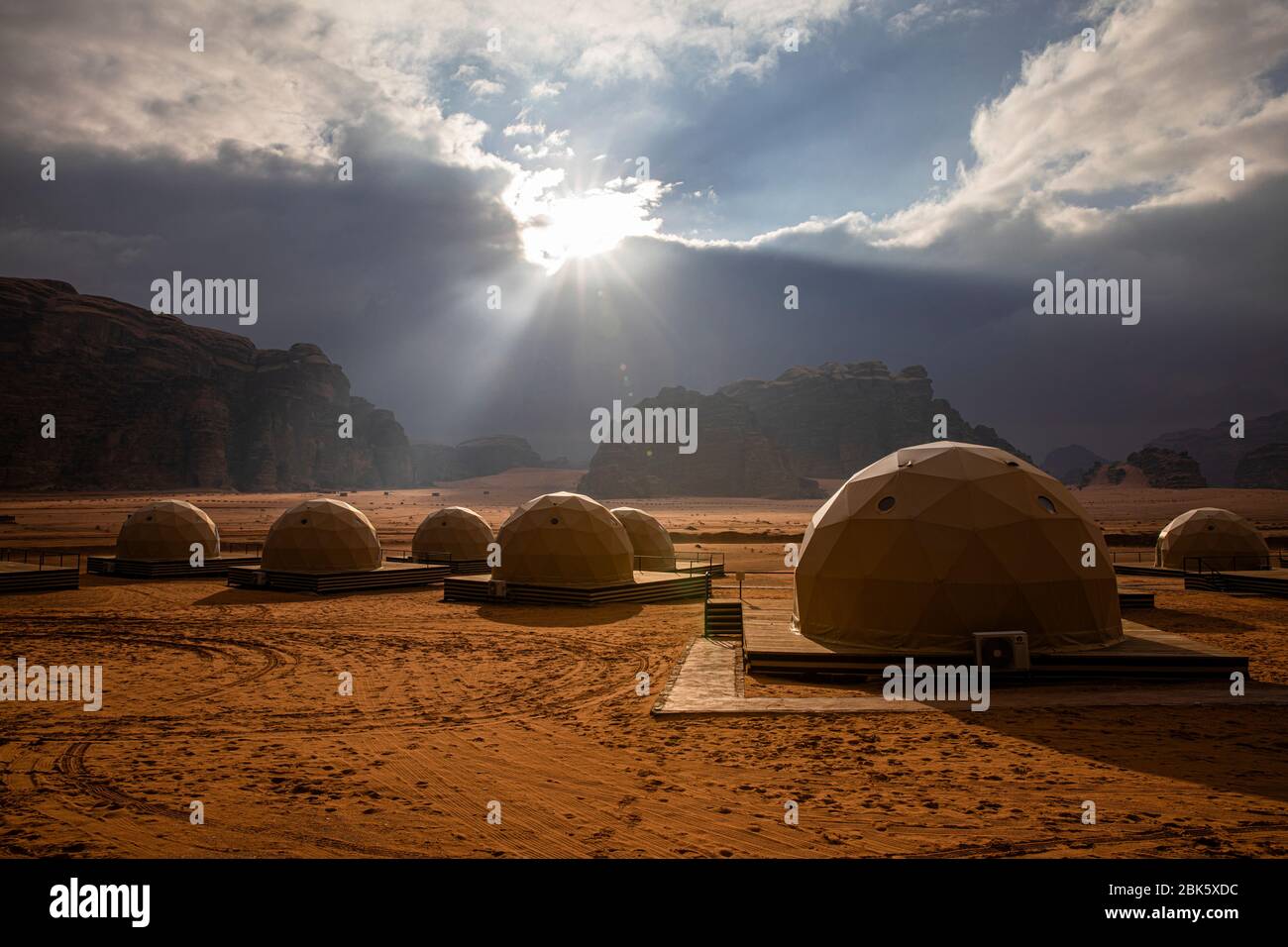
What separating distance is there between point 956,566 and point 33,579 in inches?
1212

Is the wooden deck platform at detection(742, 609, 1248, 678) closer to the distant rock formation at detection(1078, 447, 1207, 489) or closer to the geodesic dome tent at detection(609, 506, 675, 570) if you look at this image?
the geodesic dome tent at detection(609, 506, 675, 570)

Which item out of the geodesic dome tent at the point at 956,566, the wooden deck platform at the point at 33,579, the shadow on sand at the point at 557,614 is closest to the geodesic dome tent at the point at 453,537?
the shadow on sand at the point at 557,614

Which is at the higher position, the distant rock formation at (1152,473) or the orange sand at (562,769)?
the distant rock formation at (1152,473)

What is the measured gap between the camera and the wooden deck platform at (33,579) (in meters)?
26.8

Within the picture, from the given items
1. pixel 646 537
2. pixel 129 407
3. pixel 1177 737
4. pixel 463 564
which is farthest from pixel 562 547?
pixel 129 407

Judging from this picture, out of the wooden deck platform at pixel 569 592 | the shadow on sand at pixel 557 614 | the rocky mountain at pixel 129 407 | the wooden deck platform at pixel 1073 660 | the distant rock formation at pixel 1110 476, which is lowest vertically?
the shadow on sand at pixel 557 614

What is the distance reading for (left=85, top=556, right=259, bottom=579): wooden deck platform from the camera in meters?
32.4

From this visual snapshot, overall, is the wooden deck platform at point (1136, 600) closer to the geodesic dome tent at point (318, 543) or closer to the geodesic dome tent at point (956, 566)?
the geodesic dome tent at point (956, 566)

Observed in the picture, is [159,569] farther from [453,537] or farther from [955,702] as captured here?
[955,702]

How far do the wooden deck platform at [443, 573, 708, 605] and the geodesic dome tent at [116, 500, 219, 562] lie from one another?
53.1 feet

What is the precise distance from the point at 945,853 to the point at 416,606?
20.4 m

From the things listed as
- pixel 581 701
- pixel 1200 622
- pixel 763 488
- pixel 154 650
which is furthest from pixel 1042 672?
pixel 763 488

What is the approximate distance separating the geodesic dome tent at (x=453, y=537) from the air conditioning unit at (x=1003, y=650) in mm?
27140
